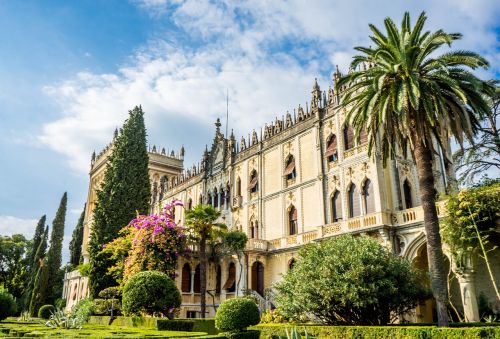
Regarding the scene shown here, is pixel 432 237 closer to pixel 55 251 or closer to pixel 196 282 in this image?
pixel 196 282

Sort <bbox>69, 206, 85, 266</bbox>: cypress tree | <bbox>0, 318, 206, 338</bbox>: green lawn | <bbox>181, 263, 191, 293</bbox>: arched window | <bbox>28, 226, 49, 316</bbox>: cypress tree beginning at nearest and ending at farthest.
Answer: <bbox>0, 318, 206, 338</bbox>: green lawn
<bbox>181, 263, 191, 293</bbox>: arched window
<bbox>28, 226, 49, 316</bbox>: cypress tree
<bbox>69, 206, 85, 266</bbox>: cypress tree

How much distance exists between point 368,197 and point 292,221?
7.20 meters

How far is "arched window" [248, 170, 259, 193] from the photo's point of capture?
3406 cm

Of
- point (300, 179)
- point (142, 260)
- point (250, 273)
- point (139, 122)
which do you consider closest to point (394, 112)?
point (300, 179)

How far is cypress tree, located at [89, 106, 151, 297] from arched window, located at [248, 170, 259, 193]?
32.3 feet

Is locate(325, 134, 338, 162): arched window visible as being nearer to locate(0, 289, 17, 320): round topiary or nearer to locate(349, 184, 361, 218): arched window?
locate(349, 184, 361, 218): arched window

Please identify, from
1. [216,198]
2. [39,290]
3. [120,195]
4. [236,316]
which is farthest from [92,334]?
[39,290]

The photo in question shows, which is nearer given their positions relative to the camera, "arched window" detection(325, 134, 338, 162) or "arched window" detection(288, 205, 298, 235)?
"arched window" detection(325, 134, 338, 162)

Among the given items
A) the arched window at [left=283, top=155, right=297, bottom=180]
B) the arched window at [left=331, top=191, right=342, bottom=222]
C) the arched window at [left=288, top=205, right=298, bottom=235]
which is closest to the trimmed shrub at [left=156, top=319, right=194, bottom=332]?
the arched window at [left=331, top=191, right=342, bottom=222]

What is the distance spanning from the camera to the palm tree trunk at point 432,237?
14.7m

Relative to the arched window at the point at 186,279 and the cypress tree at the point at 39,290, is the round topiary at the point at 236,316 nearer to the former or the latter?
the arched window at the point at 186,279

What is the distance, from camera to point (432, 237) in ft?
50.3

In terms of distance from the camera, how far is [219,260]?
32312 mm

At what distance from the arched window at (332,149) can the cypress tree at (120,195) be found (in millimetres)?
17617
